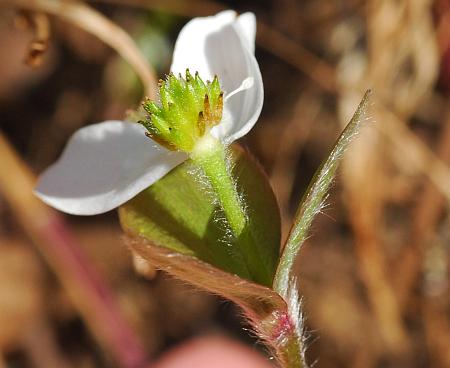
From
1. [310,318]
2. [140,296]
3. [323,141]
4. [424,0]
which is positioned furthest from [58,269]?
[424,0]

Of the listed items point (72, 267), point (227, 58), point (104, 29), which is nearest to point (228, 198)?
point (227, 58)

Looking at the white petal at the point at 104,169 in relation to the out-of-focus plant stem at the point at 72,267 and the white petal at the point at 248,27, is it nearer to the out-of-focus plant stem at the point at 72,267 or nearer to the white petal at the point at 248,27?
the white petal at the point at 248,27

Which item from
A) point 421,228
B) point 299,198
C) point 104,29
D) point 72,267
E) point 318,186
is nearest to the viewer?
point 318,186

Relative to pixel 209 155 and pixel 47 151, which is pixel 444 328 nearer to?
pixel 47 151

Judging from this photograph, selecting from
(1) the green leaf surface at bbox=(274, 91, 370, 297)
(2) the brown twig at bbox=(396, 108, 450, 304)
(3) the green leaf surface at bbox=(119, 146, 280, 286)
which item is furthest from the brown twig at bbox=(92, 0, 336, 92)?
(1) the green leaf surface at bbox=(274, 91, 370, 297)

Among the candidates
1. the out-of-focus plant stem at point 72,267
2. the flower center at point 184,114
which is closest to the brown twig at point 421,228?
the out-of-focus plant stem at point 72,267

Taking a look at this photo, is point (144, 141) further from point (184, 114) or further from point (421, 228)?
point (421, 228)
